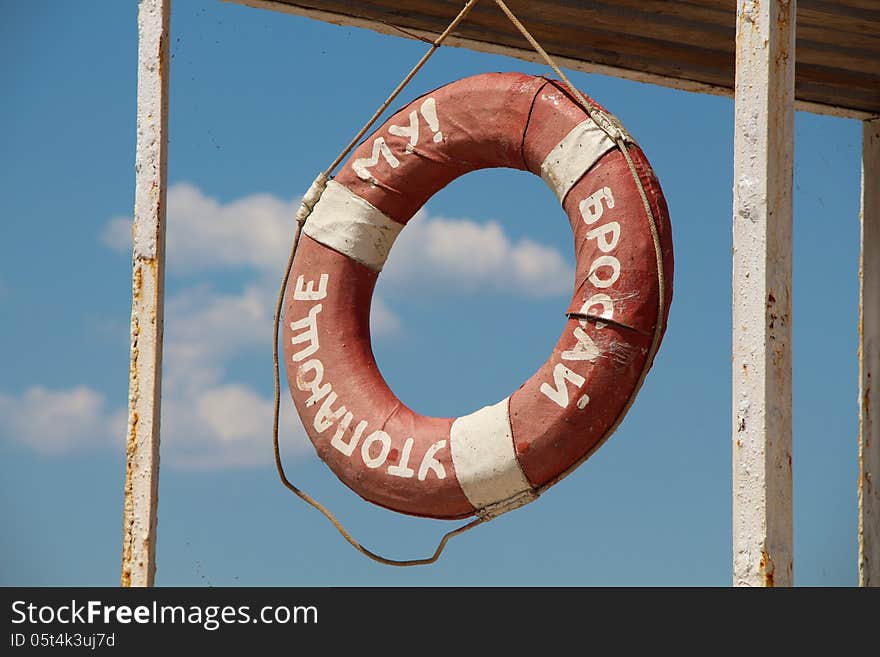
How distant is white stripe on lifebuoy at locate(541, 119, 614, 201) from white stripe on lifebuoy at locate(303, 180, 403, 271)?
577 mm

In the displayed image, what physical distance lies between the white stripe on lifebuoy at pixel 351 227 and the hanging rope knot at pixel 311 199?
0.07ft

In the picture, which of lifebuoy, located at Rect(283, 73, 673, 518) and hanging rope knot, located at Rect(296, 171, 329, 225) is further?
hanging rope knot, located at Rect(296, 171, 329, 225)

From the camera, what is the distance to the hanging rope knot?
159 inches

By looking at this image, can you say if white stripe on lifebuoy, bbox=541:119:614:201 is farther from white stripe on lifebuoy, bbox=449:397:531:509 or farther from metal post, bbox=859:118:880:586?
metal post, bbox=859:118:880:586

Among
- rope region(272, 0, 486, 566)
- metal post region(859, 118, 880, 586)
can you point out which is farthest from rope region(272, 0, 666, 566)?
metal post region(859, 118, 880, 586)

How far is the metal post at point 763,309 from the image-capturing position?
9.48 feet

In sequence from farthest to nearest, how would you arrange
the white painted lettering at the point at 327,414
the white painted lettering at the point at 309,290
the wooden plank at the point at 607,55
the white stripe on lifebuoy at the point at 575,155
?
the wooden plank at the point at 607,55 < the white painted lettering at the point at 309,290 < the white painted lettering at the point at 327,414 < the white stripe on lifebuoy at the point at 575,155

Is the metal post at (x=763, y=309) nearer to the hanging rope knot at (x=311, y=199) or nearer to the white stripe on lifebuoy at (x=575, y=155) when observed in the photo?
the white stripe on lifebuoy at (x=575, y=155)

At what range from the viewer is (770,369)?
2.91m

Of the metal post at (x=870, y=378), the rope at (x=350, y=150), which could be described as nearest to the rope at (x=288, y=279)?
the rope at (x=350, y=150)

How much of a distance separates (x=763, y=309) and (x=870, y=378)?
2.55 meters
